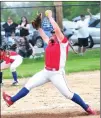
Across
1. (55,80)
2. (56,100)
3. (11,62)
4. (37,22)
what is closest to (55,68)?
(55,80)

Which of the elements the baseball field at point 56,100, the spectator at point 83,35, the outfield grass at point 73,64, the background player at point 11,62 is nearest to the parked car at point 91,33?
the spectator at point 83,35

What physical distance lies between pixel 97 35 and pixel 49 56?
16.9 meters

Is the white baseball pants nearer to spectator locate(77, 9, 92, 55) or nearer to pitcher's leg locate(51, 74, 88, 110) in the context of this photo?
pitcher's leg locate(51, 74, 88, 110)

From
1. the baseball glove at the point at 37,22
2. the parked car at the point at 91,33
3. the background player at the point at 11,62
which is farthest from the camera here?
the parked car at the point at 91,33

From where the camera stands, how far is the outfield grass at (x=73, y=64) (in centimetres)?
1883

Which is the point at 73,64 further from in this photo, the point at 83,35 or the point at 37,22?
the point at 37,22

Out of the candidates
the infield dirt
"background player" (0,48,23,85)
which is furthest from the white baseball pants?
"background player" (0,48,23,85)

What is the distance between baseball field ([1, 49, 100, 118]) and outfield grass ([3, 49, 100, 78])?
7 centimetres

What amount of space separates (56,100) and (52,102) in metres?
0.36

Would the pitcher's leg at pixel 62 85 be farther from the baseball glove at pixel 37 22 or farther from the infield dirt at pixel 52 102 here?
the baseball glove at pixel 37 22

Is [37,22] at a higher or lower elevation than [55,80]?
higher

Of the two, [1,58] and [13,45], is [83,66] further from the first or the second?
[1,58]

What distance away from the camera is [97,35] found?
26391mm

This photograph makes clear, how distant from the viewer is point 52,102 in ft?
38.5
